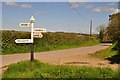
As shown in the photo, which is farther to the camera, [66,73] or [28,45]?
[28,45]

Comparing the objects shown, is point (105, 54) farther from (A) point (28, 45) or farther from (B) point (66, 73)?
(B) point (66, 73)

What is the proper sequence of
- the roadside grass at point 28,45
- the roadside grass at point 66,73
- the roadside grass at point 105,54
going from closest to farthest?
the roadside grass at point 66,73, the roadside grass at point 105,54, the roadside grass at point 28,45

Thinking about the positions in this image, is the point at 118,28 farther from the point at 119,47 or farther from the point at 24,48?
the point at 24,48

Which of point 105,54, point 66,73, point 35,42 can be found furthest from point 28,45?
point 66,73

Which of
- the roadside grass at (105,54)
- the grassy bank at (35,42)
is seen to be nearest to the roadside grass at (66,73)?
the roadside grass at (105,54)

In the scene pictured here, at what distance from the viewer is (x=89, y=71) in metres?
9.77

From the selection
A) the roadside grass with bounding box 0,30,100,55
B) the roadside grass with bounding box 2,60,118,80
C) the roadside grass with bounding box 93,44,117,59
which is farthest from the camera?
the roadside grass with bounding box 0,30,100,55

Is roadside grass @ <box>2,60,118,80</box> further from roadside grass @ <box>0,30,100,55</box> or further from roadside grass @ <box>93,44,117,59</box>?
roadside grass @ <box>0,30,100,55</box>

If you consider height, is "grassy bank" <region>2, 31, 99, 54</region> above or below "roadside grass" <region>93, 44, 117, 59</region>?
above

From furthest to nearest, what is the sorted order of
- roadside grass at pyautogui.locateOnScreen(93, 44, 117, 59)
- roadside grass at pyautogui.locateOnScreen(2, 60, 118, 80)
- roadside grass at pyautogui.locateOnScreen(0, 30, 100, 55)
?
Answer: 1. roadside grass at pyautogui.locateOnScreen(0, 30, 100, 55)
2. roadside grass at pyautogui.locateOnScreen(93, 44, 117, 59)
3. roadside grass at pyautogui.locateOnScreen(2, 60, 118, 80)

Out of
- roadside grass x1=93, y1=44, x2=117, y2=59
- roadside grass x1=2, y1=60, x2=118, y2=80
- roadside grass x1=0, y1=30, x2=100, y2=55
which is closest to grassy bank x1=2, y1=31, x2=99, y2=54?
roadside grass x1=0, y1=30, x2=100, y2=55

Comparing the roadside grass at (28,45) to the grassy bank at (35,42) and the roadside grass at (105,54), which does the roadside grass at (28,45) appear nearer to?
the grassy bank at (35,42)

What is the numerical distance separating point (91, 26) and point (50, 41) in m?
29.6

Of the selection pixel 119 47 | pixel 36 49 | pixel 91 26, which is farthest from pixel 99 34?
pixel 119 47
